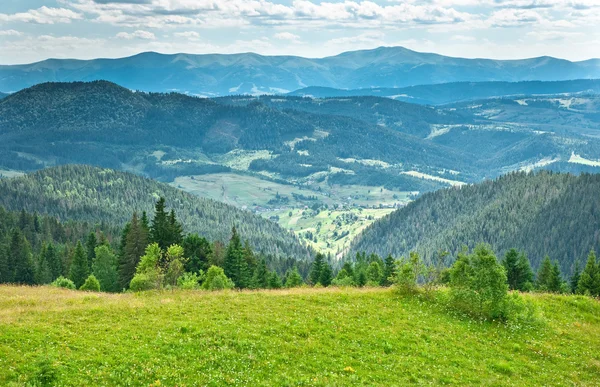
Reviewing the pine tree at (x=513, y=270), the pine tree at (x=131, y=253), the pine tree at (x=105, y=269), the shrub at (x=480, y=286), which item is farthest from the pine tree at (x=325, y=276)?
the shrub at (x=480, y=286)

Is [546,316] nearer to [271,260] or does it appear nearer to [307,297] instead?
[307,297]

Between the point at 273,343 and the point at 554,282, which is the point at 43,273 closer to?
the point at 273,343

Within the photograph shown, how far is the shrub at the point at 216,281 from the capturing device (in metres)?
77.8

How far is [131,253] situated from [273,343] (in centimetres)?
5636

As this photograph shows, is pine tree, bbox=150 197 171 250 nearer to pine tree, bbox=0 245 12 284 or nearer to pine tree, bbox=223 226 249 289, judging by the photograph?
pine tree, bbox=223 226 249 289

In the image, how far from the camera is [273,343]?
42.5 m

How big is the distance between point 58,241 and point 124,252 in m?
93.0

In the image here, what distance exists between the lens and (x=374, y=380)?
38812 mm

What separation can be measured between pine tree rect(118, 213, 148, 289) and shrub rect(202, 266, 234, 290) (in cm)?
1532

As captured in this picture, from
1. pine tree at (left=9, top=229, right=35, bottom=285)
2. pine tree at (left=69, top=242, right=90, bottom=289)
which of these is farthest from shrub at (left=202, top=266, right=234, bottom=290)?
pine tree at (left=9, top=229, right=35, bottom=285)

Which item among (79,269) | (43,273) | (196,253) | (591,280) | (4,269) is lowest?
(43,273)

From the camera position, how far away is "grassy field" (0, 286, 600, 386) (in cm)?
3691

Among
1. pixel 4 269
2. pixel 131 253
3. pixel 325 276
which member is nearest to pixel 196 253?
pixel 131 253

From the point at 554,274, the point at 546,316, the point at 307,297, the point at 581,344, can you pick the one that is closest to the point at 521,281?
the point at 554,274
